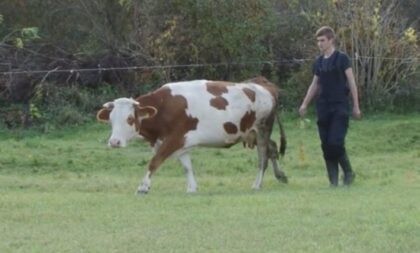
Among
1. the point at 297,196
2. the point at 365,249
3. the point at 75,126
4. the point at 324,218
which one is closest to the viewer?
the point at 365,249

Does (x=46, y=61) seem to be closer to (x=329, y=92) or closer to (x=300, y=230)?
(x=329, y=92)

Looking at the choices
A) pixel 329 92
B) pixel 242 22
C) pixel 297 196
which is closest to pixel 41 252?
pixel 297 196

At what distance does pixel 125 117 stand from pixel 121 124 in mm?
107

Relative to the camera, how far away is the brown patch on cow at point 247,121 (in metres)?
14.9

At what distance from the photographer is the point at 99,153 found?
19.5m

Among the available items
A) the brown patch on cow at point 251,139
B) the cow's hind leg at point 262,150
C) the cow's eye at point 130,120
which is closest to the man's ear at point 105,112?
the cow's eye at point 130,120

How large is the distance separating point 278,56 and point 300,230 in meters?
16.7

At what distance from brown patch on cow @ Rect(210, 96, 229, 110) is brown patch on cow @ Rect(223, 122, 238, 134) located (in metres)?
0.23

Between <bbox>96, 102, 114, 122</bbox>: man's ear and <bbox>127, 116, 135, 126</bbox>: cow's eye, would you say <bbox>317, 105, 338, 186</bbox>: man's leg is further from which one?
<bbox>96, 102, 114, 122</bbox>: man's ear

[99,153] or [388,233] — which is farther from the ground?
[388,233]

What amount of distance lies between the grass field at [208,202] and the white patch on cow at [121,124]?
26.8 inches

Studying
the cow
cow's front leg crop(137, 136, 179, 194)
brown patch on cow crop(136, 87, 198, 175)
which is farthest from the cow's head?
cow's front leg crop(137, 136, 179, 194)

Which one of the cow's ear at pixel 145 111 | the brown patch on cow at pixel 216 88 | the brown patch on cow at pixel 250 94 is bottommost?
the cow's ear at pixel 145 111

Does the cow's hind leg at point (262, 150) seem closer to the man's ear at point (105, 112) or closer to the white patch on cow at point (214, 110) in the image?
the white patch on cow at point (214, 110)
